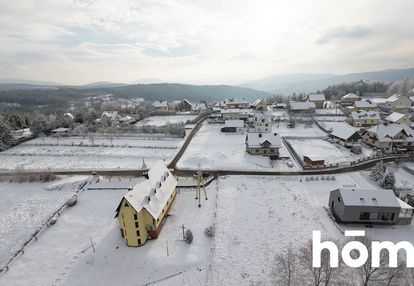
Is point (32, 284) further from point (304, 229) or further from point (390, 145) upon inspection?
point (390, 145)

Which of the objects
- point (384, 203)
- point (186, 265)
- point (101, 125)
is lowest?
point (186, 265)

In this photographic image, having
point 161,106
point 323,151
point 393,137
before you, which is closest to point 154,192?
point 323,151

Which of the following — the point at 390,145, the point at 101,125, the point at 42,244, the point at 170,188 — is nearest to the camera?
the point at 42,244

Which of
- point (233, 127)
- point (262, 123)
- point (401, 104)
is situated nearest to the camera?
point (262, 123)

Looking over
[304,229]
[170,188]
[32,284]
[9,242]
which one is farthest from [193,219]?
[9,242]

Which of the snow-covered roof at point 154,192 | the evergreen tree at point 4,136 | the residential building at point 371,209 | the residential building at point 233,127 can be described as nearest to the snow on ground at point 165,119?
the residential building at point 233,127

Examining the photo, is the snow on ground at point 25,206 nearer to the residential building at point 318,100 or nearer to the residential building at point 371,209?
the residential building at point 371,209

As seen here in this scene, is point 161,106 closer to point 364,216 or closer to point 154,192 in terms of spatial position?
point 154,192
